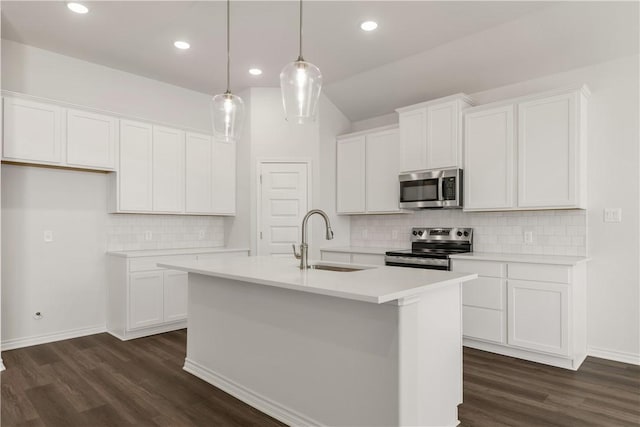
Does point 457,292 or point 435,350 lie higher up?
point 457,292

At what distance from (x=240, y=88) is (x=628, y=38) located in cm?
417

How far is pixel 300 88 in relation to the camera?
2.30m

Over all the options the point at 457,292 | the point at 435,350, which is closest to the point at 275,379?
the point at 435,350

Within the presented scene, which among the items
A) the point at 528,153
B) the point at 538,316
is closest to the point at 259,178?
the point at 528,153

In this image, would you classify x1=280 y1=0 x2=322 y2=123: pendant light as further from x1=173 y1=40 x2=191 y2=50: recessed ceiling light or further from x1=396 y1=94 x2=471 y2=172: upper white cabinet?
x1=396 y1=94 x2=471 y2=172: upper white cabinet

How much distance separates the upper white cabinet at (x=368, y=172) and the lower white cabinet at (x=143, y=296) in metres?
2.16

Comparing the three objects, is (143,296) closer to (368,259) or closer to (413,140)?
(368,259)

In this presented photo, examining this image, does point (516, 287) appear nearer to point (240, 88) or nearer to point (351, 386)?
point (351, 386)

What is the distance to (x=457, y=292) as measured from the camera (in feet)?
8.02

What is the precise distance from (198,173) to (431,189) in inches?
114

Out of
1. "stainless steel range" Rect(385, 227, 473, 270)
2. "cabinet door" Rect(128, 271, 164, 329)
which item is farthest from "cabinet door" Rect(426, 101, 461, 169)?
"cabinet door" Rect(128, 271, 164, 329)

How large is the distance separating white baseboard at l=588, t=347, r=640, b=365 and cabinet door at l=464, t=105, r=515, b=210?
1.53 metres

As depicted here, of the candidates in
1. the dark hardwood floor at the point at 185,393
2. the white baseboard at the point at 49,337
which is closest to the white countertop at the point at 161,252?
the white baseboard at the point at 49,337

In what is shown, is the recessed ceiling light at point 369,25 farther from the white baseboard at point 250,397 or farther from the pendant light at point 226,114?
the white baseboard at point 250,397
